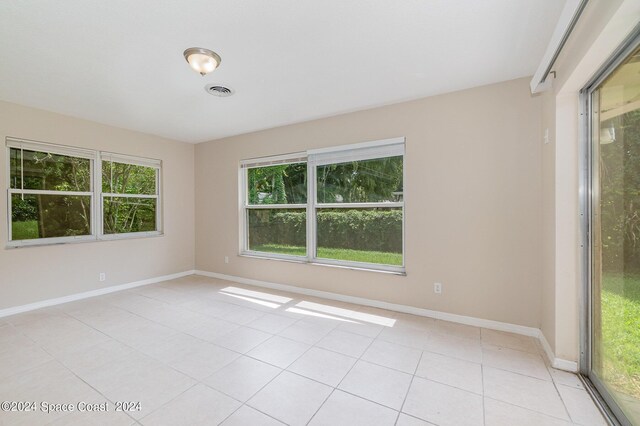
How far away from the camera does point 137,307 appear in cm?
341

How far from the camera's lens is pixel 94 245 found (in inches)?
154

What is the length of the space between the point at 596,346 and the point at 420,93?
265 cm

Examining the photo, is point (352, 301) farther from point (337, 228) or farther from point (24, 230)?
point (24, 230)

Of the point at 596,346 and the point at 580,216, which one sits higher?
the point at 580,216

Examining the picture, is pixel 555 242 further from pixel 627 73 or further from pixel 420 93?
pixel 420 93

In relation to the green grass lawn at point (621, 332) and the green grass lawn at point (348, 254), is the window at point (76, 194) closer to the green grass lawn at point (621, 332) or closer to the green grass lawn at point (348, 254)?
the green grass lawn at point (348, 254)

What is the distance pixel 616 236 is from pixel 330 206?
2.76m

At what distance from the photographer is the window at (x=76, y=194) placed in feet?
10.9

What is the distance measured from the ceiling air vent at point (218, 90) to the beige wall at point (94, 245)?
89.6 inches

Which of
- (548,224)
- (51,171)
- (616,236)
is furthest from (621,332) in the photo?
(51,171)

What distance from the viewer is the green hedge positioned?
11.3 ft

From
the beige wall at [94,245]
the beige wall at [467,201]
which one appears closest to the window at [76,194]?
Result: the beige wall at [94,245]

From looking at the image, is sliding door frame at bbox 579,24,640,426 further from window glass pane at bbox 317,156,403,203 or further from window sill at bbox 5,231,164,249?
window sill at bbox 5,231,164,249

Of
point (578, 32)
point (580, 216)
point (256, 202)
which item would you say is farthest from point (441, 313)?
Answer: point (256, 202)
